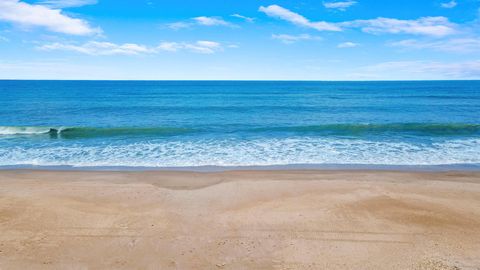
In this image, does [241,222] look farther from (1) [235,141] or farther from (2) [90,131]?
(2) [90,131]

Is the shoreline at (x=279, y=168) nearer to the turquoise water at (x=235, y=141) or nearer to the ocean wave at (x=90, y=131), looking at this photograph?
the turquoise water at (x=235, y=141)

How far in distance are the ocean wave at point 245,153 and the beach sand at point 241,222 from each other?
2847mm

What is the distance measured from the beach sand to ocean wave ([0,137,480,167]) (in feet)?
9.34

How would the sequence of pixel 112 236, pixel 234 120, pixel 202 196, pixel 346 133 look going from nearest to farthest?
pixel 112 236 < pixel 202 196 < pixel 346 133 < pixel 234 120

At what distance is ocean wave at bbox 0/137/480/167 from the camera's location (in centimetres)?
1686

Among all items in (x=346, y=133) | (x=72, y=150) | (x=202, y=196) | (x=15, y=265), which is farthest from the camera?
(x=346, y=133)

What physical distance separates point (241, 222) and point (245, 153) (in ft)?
31.2

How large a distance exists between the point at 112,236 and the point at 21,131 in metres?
22.8

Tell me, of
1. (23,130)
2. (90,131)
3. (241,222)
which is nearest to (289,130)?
(90,131)

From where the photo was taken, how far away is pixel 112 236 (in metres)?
8.62

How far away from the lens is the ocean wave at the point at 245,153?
16859mm

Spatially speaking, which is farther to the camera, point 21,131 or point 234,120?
point 234,120

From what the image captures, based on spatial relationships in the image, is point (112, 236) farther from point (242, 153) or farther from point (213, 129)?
point (213, 129)

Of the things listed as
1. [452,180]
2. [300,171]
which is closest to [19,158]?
[300,171]
